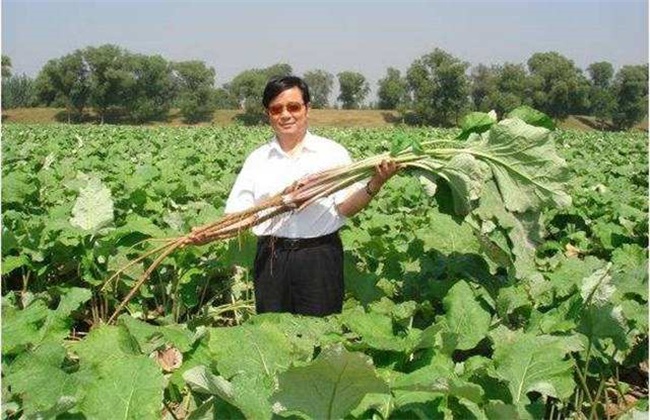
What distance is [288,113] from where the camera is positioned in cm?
327

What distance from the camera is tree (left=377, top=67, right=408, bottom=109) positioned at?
79.8 metres

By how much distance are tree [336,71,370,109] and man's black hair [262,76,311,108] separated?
8595cm

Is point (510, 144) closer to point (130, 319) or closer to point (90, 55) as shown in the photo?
point (130, 319)

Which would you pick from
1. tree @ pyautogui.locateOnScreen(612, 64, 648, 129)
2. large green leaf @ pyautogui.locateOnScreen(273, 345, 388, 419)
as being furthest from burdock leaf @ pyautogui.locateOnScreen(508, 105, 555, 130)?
tree @ pyautogui.locateOnScreen(612, 64, 648, 129)

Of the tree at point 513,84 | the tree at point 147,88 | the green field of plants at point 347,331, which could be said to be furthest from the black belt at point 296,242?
the tree at point 147,88

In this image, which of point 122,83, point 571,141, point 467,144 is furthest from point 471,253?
point 122,83

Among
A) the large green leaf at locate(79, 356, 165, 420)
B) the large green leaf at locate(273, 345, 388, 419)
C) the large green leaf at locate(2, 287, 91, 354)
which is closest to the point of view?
the large green leaf at locate(273, 345, 388, 419)

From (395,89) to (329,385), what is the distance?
267 feet

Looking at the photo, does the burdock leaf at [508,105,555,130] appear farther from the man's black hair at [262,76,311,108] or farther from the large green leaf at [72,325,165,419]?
the large green leaf at [72,325,165,419]

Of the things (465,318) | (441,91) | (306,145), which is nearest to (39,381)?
(465,318)

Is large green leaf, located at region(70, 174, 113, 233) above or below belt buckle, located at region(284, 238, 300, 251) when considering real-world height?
above

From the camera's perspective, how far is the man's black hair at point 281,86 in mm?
3271

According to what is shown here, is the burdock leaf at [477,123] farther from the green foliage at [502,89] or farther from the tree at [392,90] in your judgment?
the tree at [392,90]

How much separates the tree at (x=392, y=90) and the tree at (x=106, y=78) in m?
29.8
